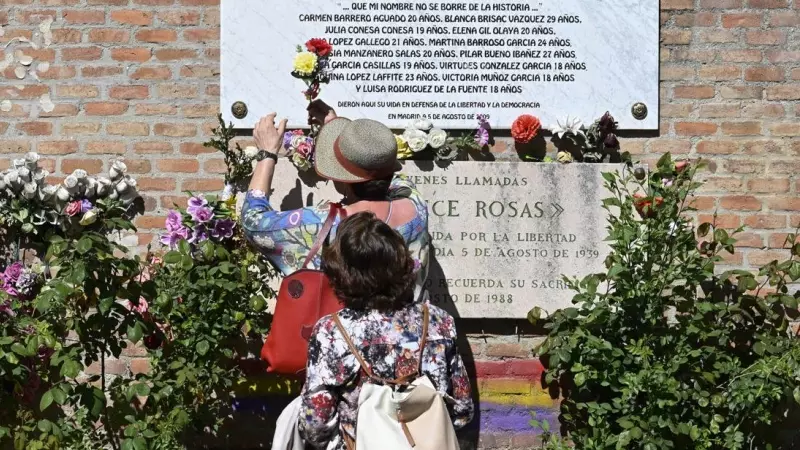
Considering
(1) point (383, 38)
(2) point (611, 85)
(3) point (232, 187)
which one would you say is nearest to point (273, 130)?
(3) point (232, 187)

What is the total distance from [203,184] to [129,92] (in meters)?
0.59

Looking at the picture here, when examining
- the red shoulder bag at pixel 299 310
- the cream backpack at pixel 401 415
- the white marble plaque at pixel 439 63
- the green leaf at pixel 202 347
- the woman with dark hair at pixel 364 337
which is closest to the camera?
the cream backpack at pixel 401 415

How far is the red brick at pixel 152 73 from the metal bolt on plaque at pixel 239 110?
375mm

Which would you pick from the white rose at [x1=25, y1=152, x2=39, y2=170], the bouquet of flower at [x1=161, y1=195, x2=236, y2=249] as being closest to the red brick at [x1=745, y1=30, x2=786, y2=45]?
the bouquet of flower at [x1=161, y1=195, x2=236, y2=249]

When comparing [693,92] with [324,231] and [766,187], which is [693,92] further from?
[324,231]

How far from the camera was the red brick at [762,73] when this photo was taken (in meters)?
5.61

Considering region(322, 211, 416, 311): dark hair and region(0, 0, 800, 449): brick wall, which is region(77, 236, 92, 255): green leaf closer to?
region(0, 0, 800, 449): brick wall

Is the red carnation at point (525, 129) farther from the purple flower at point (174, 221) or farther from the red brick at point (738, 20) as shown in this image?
the purple flower at point (174, 221)

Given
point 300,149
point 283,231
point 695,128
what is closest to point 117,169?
point 300,149

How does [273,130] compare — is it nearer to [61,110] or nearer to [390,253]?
[61,110]

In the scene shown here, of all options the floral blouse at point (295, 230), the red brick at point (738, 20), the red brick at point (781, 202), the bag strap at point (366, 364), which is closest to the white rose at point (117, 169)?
the floral blouse at point (295, 230)

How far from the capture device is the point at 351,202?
15.1ft

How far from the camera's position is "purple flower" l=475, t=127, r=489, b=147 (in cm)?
552

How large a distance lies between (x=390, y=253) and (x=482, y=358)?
80.6 inches
